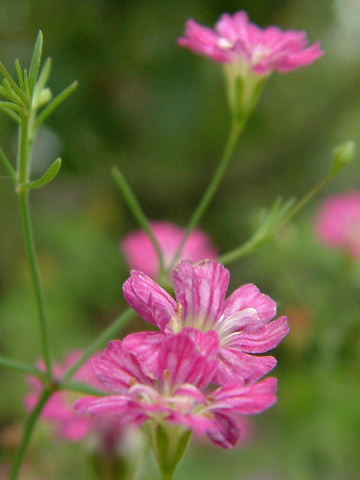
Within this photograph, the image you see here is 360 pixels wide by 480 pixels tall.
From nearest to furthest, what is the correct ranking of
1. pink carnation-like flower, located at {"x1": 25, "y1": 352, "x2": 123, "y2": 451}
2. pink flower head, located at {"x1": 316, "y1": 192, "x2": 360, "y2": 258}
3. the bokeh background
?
pink carnation-like flower, located at {"x1": 25, "y1": 352, "x2": 123, "y2": 451} < the bokeh background < pink flower head, located at {"x1": 316, "y1": 192, "x2": 360, "y2": 258}

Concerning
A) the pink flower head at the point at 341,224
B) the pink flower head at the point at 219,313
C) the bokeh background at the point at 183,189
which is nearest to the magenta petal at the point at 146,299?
the pink flower head at the point at 219,313

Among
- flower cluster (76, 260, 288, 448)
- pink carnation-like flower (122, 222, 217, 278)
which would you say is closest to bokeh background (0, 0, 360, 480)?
pink carnation-like flower (122, 222, 217, 278)

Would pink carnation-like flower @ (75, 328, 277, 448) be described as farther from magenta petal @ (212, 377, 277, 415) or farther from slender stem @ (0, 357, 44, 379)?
slender stem @ (0, 357, 44, 379)

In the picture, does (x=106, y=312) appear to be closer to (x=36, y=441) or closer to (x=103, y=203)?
(x=103, y=203)

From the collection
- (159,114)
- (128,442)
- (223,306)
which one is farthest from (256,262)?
(223,306)

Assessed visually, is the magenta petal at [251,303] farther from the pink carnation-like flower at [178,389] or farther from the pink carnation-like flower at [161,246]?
the pink carnation-like flower at [161,246]

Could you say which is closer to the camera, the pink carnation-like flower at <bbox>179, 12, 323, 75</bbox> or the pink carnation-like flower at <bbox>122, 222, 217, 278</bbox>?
the pink carnation-like flower at <bbox>179, 12, 323, 75</bbox>

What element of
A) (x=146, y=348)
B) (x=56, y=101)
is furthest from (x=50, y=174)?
(x=146, y=348)
